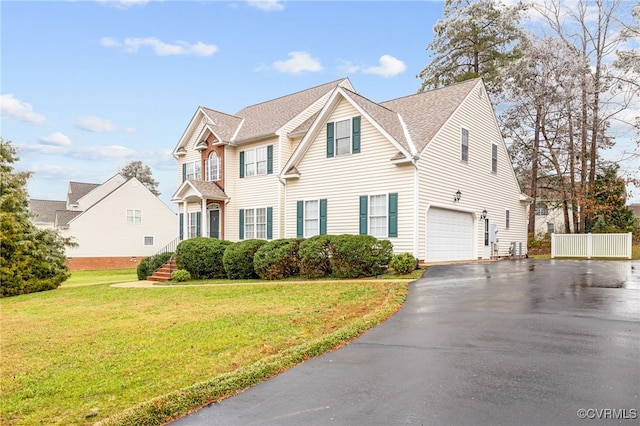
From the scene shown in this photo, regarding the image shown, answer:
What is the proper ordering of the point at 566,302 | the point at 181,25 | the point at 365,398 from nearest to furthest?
the point at 365,398
the point at 566,302
the point at 181,25

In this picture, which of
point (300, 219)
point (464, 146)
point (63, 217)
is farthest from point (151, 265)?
point (63, 217)

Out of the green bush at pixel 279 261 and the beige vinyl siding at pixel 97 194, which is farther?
the beige vinyl siding at pixel 97 194

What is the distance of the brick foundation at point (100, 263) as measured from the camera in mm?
31328

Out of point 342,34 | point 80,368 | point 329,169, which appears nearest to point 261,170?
point 329,169

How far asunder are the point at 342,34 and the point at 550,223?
39.2 meters

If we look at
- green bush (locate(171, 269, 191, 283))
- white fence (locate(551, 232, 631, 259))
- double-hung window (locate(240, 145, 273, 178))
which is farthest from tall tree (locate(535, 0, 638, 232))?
green bush (locate(171, 269, 191, 283))

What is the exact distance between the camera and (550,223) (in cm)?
4684

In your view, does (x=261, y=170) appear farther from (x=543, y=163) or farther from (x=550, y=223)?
(x=550, y=223)

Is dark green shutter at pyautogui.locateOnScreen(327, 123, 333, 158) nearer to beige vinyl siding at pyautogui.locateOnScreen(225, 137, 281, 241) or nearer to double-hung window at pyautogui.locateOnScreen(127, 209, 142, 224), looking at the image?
beige vinyl siding at pyautogui.locateOnScreen(225, 137, 281, 241)

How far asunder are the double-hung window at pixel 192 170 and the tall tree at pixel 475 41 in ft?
71.1

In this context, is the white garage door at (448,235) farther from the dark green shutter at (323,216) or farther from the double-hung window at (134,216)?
the double-hung window at (134,216)

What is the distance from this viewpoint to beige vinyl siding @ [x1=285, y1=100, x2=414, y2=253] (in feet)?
51.3

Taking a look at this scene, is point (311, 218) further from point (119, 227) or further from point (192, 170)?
point (119, 227)

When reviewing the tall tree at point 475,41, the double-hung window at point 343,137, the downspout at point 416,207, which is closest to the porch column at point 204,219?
the double-hung window at point 343,137
